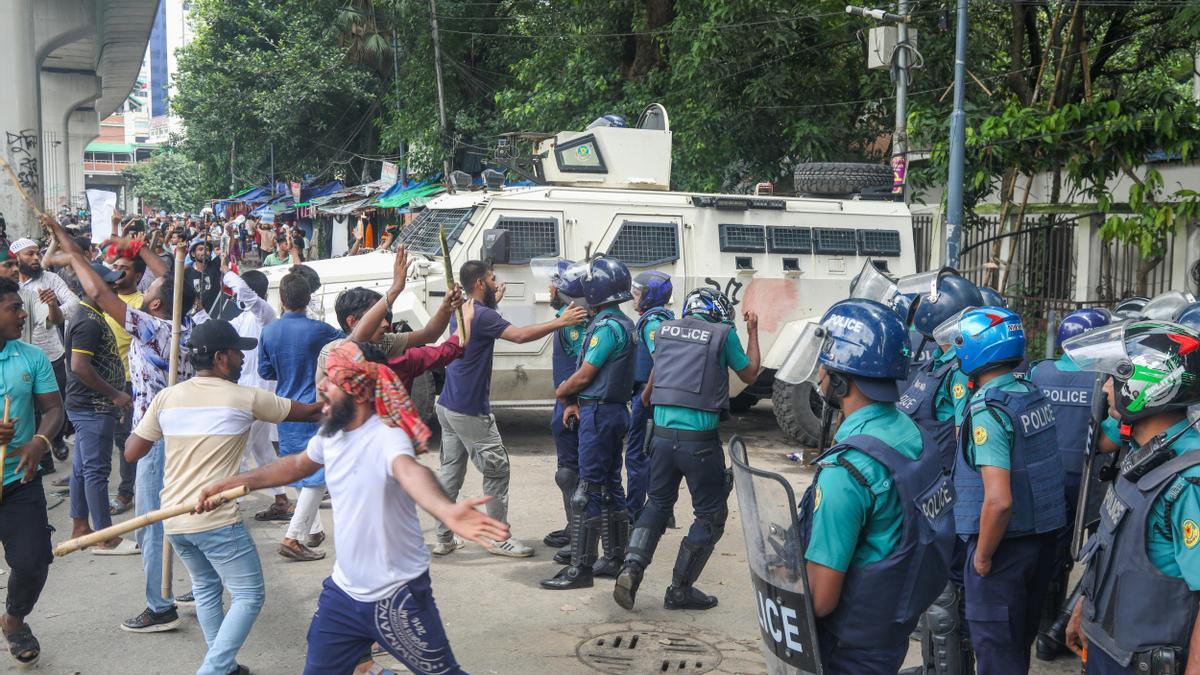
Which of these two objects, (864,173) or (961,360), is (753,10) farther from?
(961,360)

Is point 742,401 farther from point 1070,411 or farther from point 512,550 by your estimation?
point 1070,411

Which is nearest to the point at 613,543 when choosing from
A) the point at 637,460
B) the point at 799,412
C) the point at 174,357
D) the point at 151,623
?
the point at 637,460

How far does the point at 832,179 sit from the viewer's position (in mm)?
11453

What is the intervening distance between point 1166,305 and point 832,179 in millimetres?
5658

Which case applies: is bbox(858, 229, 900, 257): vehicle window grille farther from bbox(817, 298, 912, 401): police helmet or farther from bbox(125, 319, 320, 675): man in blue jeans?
bbox(817, 298, 912, 401): police helmet

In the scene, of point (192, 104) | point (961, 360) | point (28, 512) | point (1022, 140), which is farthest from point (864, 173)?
point (192, 104)

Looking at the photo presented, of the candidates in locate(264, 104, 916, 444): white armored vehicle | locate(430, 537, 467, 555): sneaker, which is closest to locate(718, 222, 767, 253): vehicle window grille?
locate(264, 104, 916, 444): white armored vehicle

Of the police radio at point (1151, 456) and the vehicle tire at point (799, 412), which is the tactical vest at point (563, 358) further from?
the police radio at point (1151, 456)

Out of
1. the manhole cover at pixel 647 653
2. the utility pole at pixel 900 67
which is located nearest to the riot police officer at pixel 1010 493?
the manhole cover at pixel 647 653

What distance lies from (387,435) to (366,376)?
207 mm

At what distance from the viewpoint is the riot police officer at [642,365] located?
22.6ft

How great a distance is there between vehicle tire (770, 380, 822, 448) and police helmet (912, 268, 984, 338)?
436cm

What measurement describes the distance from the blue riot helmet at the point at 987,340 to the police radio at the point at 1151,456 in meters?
0.96

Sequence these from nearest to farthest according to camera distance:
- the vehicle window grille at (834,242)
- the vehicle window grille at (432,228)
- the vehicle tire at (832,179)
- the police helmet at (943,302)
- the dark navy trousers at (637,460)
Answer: the police helmet at (943,302) → the dark navy trousers at (637,460) → the vehicle window grille at (432,228) → the vehicle window grille at (834,242) → the vehicle tire at (832,179)
